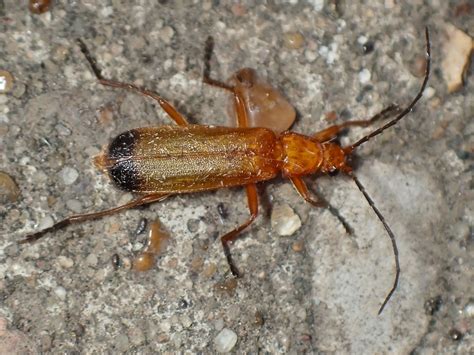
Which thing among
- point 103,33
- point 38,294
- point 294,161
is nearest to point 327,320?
point 294,161

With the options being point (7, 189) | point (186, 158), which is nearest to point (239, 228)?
point (186, 158)

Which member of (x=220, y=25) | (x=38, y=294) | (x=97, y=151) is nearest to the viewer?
(x=38, y=294)

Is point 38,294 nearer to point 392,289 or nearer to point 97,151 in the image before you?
point 97,151

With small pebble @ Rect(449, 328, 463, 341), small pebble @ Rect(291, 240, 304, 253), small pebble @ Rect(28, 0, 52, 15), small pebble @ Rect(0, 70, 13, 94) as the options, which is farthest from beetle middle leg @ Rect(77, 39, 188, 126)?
small pebble @ Rect(449, 328, 463, 341)

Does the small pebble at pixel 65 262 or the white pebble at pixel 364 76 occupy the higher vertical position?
the white pebble at pixel 364 76

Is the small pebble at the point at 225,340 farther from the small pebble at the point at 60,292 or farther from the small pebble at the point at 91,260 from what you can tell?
the small pebble at the point at 60,292

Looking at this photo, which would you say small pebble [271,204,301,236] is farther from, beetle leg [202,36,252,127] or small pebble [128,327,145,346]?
small pebble [128,327,145,346]

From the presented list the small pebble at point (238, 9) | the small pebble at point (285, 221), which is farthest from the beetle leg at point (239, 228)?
the small pebble at point (238, 9)
